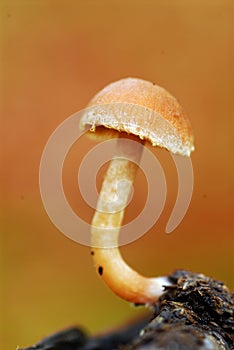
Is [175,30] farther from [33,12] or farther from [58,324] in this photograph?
[58,324]

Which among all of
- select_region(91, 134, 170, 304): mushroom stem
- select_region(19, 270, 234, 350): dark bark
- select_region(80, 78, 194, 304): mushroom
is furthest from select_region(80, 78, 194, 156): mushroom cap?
select_region(19, 270, 234, 350): dark bark

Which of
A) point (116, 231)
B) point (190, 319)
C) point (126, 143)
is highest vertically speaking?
point (126, 143)

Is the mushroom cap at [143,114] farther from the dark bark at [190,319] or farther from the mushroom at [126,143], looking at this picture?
Answer: the dark bark at [190,319]

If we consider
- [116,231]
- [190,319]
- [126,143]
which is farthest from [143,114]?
[190,319]

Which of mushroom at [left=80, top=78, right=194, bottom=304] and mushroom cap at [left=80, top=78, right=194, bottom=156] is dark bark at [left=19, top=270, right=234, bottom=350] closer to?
mushroom at [left=80, top=78, right=194, bottom=304]

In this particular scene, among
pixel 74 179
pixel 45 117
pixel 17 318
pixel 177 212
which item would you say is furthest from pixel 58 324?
pixel 177 212

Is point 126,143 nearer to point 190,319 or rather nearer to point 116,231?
point 116,231

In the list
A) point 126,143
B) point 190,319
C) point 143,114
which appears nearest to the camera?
point 190,319
